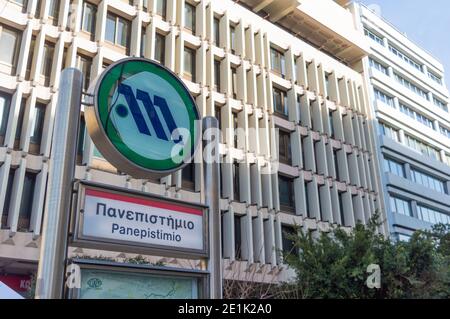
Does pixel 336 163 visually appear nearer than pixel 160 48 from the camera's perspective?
No

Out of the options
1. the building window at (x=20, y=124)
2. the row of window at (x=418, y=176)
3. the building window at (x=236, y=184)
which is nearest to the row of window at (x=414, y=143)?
the row of window at (x=418, y=176)

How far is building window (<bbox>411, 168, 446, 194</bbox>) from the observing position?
44969 mm

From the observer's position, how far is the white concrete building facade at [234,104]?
64.5 feet

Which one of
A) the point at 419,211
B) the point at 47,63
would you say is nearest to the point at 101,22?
the point at 47,63

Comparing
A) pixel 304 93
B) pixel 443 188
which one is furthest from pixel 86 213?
pixel 443 188

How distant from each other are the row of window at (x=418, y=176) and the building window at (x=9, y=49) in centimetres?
3043

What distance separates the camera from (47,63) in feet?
71.4

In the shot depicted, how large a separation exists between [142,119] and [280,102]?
27976mm

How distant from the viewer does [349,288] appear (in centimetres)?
1194

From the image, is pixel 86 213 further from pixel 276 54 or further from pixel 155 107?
pixel 276 54

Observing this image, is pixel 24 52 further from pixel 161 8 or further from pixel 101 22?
pixel 161 8

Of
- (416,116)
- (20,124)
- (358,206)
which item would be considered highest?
(416,116)

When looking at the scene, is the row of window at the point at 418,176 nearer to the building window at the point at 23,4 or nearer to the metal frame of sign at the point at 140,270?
the building window at the point at 23,4

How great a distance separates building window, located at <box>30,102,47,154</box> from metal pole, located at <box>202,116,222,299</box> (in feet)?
51.4
